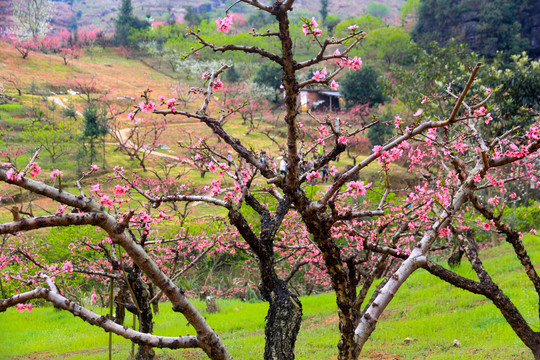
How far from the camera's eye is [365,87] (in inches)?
1567

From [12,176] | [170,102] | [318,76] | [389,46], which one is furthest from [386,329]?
[389,46]

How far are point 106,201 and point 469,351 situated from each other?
6.02 m

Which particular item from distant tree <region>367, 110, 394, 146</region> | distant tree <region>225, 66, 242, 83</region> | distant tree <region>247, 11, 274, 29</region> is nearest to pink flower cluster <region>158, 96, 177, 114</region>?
distant tree <region>367, 110, 394, 146</region>

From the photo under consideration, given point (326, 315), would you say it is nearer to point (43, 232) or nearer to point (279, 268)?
point (279, 268)

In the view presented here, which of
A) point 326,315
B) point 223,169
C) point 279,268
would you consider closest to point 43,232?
point 279,268

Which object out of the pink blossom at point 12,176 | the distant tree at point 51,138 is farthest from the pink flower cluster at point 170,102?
the distant tree at point 51,138

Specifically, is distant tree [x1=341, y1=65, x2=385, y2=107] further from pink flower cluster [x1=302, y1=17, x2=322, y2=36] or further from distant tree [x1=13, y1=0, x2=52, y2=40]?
distant tree [x1=13, y1=0, x2=52, y2=40]

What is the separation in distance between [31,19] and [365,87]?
175ft

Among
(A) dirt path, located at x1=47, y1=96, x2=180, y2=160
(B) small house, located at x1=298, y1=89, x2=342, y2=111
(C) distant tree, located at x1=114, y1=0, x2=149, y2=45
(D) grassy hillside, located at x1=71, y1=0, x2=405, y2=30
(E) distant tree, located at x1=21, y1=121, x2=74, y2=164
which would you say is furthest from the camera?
(D) grassy hillside, located at x1=71, y1=0, x2=405, y2=30

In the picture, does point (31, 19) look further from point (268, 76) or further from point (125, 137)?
point (125, 137)

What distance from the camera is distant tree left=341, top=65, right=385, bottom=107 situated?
39.4 metres

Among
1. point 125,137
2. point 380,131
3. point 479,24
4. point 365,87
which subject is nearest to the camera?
point 380,131

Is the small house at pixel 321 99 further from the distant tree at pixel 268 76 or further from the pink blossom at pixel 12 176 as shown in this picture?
the pink blossom at pixel 12 176

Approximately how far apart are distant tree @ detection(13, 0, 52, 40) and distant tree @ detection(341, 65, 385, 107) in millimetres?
46093
